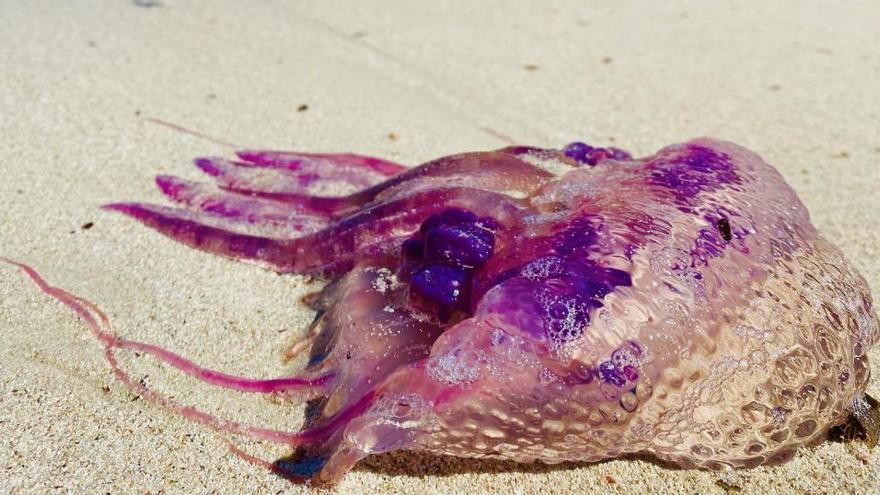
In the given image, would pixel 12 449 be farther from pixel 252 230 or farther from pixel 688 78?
pixel 688 78

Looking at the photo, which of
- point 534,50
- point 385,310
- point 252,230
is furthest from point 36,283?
point 534,50

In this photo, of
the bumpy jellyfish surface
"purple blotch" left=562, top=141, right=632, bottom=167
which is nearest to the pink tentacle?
the bumpy jellyfish surface

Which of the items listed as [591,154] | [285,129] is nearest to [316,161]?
[285,129]

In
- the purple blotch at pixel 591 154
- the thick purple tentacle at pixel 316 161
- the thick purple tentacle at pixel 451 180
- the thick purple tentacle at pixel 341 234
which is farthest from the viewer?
the thick purple tentacle at pixel 316 161

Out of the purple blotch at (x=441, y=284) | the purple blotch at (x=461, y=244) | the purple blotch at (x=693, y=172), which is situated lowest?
the purple blotch at (x=441, y=284)

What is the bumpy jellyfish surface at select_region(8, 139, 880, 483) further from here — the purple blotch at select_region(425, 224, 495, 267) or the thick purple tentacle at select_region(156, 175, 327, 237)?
the thick purple tentacle at select_region(156, 175, 327, 237)

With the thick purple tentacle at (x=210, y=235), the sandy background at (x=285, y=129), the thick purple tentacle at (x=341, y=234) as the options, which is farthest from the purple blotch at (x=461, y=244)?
the thick purple tentacle at (x=210, y=235)

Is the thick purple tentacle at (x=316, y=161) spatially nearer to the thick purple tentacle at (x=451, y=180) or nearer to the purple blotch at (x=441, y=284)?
the thick purple tentacle at (x=451, y=180)
